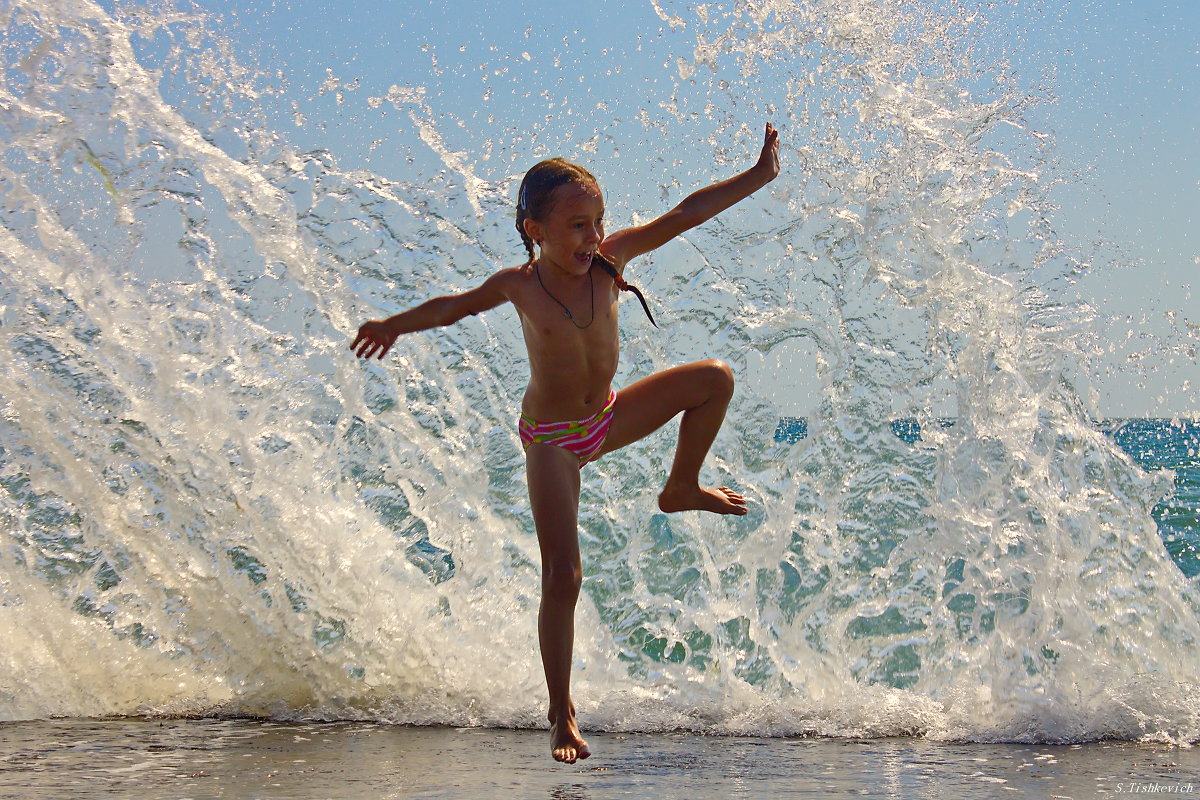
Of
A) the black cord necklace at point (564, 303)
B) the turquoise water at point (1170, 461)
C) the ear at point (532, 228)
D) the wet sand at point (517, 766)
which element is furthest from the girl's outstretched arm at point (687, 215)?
the turquoise water at point (1170, 461)

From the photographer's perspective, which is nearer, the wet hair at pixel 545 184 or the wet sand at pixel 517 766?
the wet sand at pixel 517 766

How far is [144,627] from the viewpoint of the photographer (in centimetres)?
598

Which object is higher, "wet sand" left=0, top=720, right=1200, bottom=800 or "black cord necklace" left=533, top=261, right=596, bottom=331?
"black cord necklace" left=533, top=261, right=596, bottom=331

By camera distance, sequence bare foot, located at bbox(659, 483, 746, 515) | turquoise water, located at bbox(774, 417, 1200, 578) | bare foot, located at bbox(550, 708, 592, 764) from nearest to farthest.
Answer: bare foot, located at bbox(550, 708, 592, 764), bare foot, located at bbox(659, 483, 746, 515), turquoise water, located at bbox(774, 417, 1200, 578)

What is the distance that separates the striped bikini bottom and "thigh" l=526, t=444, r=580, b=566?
2cm

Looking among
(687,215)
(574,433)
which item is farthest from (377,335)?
(687,215)

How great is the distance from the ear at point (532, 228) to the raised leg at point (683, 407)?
0.64 meters

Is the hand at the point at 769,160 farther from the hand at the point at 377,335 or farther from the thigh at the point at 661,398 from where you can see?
the hand at the point at 377,335

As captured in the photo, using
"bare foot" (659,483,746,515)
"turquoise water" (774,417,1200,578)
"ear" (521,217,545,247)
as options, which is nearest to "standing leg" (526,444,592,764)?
"bare foot" (659,483,746,515)

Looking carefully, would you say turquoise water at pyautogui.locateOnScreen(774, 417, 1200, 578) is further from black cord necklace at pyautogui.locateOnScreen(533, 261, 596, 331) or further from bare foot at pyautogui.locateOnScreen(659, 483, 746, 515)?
black cord necklace at pyautogui.locateOnScreen(533, 261, 596, 331)

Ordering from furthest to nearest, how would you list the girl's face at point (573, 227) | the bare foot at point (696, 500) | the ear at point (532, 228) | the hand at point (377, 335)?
the bare foot at point (696, 500) < the ear at point (532, 228) < the girl's face at point (573, 227) < the hand at point (377, 335)

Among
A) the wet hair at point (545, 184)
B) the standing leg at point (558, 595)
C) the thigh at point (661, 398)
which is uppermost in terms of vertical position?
the wet hair at point (545, 184)

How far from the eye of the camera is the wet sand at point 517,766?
12.1 ft

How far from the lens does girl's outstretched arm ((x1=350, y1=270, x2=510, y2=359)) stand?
12.0 ft
